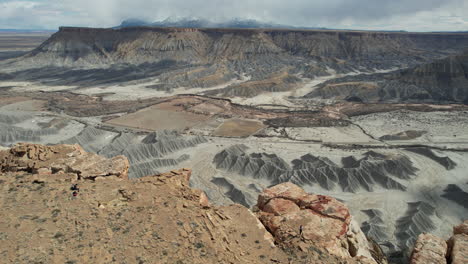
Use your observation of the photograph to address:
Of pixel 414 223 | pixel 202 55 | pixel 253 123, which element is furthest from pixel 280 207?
pixel 202 55

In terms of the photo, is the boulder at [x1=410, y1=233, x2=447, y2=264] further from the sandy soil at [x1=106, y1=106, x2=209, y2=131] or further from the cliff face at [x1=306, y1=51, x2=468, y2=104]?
the cliff face at [x1=306, y1=51, x2=468, y2=104]

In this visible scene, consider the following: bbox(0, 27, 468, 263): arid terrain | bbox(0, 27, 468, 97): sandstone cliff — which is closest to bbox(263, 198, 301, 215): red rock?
bbox(0, 27, 468, 263): arid terrain

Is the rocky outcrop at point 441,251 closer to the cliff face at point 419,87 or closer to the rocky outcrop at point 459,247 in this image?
the rocky outcrop at point 459,247

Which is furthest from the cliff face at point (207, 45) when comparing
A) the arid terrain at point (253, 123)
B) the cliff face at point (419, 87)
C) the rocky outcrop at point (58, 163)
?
the rocky outcrop at point (58, 163)

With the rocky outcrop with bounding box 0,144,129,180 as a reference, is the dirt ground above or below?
below

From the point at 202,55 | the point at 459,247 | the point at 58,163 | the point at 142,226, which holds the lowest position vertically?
the point at 459,247

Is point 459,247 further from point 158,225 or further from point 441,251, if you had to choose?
point 158,225
